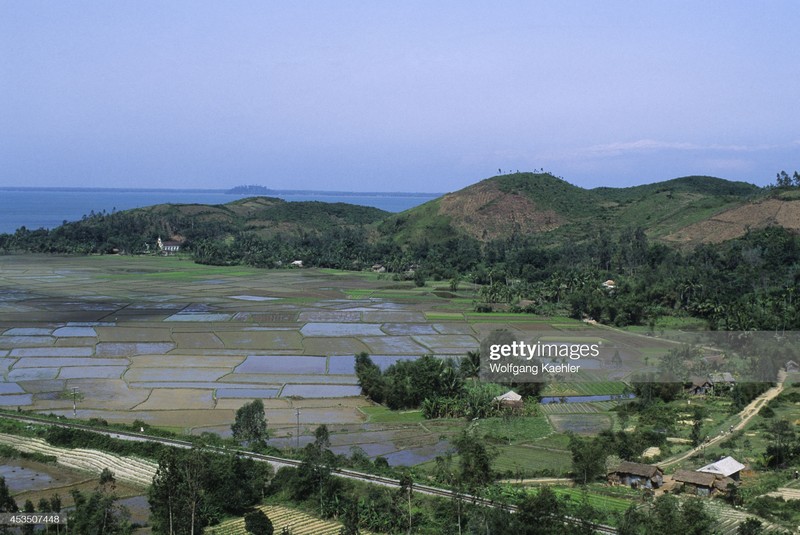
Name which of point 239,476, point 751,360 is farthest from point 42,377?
point 751,360

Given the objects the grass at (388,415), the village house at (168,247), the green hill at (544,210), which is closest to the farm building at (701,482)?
the grass at (388,415)

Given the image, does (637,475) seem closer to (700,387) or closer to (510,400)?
(510,400)

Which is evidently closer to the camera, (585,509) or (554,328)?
(585,509)

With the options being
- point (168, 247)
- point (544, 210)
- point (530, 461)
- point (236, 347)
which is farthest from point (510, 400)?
point (168, 247)

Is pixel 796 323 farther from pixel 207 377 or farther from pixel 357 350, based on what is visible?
pixel 207 377

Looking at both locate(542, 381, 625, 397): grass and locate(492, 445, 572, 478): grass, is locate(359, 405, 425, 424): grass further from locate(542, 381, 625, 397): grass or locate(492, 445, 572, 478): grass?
locate(542, 381, 625, 397): grass
